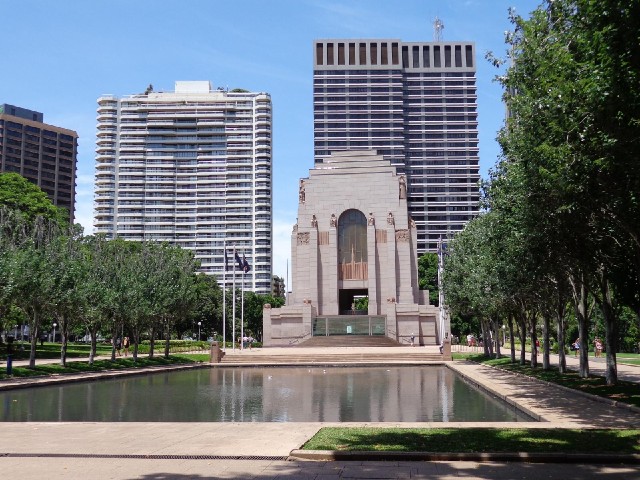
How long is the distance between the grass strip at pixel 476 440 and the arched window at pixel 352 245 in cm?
6673

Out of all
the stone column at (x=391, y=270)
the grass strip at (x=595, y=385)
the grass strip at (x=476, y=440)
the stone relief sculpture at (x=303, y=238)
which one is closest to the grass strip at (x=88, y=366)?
the grass strip at (x=476, y=440)

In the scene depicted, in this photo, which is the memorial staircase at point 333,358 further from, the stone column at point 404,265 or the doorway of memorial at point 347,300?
the doorway of memorial at point 347,300

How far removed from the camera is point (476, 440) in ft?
44.0

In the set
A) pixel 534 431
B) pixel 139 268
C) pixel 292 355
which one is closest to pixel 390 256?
pixel 292 355

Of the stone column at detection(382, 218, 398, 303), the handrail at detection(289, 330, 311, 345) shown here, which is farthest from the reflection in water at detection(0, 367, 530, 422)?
the stone column at detection(382, 218, 398, 303)

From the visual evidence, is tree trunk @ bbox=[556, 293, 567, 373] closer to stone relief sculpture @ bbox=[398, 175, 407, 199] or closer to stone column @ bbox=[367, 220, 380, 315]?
stone column @ bbox=[367, 220, 380, 315]

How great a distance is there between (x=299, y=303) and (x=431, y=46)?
11641 centimetres

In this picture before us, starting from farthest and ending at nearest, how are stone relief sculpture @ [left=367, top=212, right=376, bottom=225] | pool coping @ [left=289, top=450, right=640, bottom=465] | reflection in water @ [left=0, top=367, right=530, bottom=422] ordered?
stone relief sculpture @ [left=367, top=212, right=376, bottom=225], reflection in water @ [left=0, top=367, right=530, bottom=422], pool coping @ [left=289, top=450, right=640, bottom=465]

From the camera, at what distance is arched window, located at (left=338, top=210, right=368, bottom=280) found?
82000 mm

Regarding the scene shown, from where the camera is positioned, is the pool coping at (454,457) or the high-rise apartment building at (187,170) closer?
the pool coping at (454,457)

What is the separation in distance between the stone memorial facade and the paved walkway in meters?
59.8

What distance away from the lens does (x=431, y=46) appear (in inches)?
6841

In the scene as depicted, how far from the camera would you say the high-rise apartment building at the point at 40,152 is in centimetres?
15875

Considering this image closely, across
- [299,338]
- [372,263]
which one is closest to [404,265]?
[372,263]
